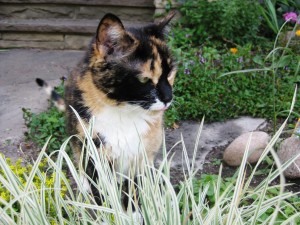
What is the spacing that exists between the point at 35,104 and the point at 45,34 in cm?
178

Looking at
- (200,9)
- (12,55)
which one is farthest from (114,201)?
(12,55)

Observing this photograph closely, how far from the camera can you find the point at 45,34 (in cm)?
573

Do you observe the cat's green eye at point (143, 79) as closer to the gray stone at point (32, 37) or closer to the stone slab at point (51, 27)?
Result: the stone slab at point (51, 27)

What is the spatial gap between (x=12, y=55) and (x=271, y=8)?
2.95m

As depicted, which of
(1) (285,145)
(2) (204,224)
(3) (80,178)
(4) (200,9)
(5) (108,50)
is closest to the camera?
(2) (204,224)

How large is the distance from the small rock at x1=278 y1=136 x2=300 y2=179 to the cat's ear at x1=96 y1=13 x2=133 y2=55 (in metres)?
1.40

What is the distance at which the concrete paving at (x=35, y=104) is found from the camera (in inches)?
143

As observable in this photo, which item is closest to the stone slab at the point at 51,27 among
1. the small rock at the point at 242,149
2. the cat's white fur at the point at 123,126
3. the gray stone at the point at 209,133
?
the gray stone at the point at 209,133

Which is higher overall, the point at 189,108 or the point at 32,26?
the point at 32,26

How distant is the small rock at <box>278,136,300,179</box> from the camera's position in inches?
122

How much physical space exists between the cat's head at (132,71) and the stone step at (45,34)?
3.30m

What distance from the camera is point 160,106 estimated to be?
97.5 inches

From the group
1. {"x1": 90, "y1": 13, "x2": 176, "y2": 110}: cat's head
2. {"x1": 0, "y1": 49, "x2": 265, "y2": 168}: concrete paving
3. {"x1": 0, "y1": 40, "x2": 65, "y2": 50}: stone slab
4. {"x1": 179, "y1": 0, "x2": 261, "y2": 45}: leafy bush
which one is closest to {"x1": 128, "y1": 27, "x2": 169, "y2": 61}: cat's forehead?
{"x1": 90, "y1": 13, "x2": 176, "y2": 110}: cat's head

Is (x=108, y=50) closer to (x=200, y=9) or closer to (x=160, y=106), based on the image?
(x=160, y=106)
